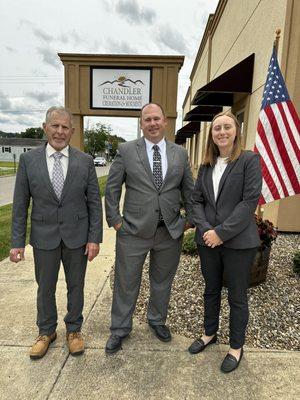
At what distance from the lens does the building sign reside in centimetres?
827

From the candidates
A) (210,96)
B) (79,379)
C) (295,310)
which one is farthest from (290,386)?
(210,96)

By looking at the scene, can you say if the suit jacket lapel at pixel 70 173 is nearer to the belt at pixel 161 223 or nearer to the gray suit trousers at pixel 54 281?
the gray suit trousers at pixel 54 281

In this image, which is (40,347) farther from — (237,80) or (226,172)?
(237,80)

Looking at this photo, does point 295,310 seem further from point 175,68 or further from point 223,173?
point 175,68

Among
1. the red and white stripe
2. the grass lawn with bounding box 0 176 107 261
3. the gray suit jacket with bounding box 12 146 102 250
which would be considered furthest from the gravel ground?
the grass lawn with bounding box 0 176 107 261

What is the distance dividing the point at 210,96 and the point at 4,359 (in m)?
7.46

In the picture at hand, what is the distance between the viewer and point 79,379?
246 cm

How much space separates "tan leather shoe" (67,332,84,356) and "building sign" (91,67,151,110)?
6.72 meters

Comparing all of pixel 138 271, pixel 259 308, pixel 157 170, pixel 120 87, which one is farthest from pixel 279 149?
pixel 120 87

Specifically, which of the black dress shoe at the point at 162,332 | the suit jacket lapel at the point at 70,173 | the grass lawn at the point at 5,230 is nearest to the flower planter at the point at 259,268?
the black dress shoe at the point at 162,332

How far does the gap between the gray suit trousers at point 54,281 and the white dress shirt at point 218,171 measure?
1.23m

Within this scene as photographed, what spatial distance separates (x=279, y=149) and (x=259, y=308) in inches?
83.6

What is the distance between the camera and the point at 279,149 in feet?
14.3

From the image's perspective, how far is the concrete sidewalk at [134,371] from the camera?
2.33 m
